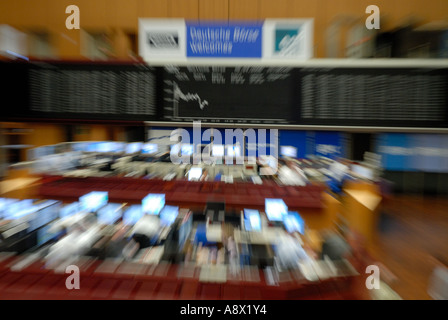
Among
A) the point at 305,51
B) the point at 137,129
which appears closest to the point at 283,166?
the point at 305,51

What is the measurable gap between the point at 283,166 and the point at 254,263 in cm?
136

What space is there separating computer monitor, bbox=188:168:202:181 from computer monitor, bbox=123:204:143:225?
67cm

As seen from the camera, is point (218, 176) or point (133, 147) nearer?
point (218, 176)

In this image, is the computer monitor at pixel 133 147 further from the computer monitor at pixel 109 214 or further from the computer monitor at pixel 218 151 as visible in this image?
the computer monitor at pixel 109 214

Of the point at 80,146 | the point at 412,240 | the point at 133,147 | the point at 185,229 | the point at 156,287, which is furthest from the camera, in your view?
the point at 133,147

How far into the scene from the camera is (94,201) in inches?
55.8

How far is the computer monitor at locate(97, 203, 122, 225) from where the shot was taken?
1089 millimetres

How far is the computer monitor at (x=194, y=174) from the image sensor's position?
187 centimetres

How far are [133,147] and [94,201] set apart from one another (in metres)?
0.97

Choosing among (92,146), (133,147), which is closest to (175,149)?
(133,147)

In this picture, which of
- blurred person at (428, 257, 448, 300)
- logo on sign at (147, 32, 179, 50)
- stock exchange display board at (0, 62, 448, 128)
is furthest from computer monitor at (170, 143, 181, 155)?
blurred person at (428, 257, 448, 300)

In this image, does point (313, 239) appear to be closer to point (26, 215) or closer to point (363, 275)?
point (363, 275)

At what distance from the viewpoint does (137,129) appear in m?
2.39

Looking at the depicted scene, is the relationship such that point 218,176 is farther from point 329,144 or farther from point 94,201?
point 329,144
